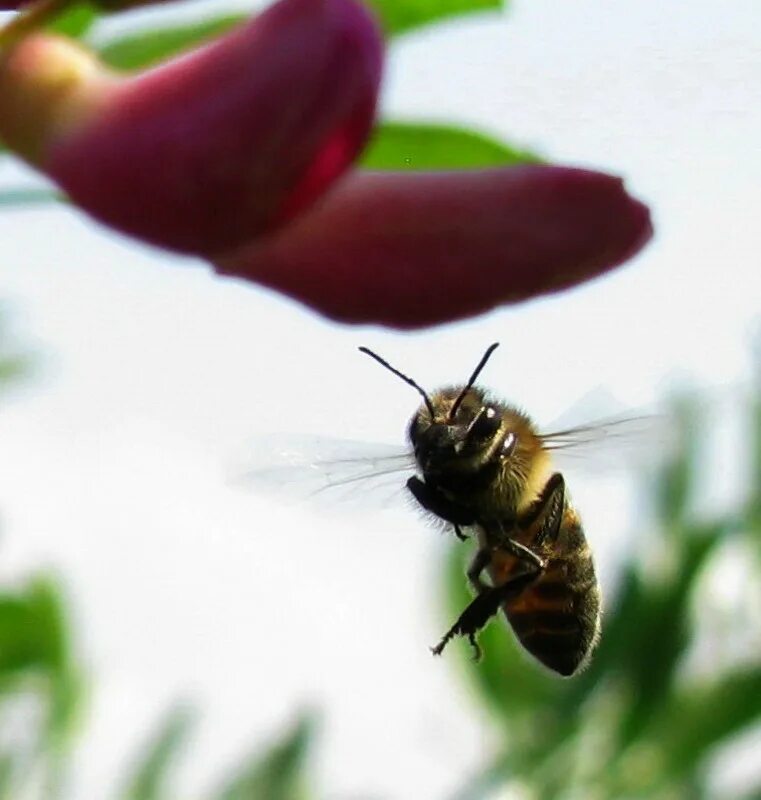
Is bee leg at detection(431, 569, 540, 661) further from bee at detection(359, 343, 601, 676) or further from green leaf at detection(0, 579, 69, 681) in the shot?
green leaf at detection(0, 579, 69, 681)

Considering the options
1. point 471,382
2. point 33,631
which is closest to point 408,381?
point 471,382

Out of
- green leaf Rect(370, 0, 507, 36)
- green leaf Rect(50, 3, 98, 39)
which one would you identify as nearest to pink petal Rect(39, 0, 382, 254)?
green leaf Rect(50, 3, 98, 39)

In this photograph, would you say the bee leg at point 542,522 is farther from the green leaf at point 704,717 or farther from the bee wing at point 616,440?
the green leaf at point 704,717

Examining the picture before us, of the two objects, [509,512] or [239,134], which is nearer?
[239,134]

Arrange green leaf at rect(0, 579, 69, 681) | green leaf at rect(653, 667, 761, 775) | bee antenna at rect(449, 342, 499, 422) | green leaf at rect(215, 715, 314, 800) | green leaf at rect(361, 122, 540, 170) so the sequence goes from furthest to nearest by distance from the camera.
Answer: green leaf at rect(215, 715, 314, 800), green leaf at rect(653, 667, 761, 775), green leaf at rect(0, 579, 69, 681), bee antenna at rect(449, 342, 499, 422), green leaf at rect(361, 122, 540, 170)

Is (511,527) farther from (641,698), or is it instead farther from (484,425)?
(641,698)

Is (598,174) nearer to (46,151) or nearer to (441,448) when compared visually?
(46,151)
